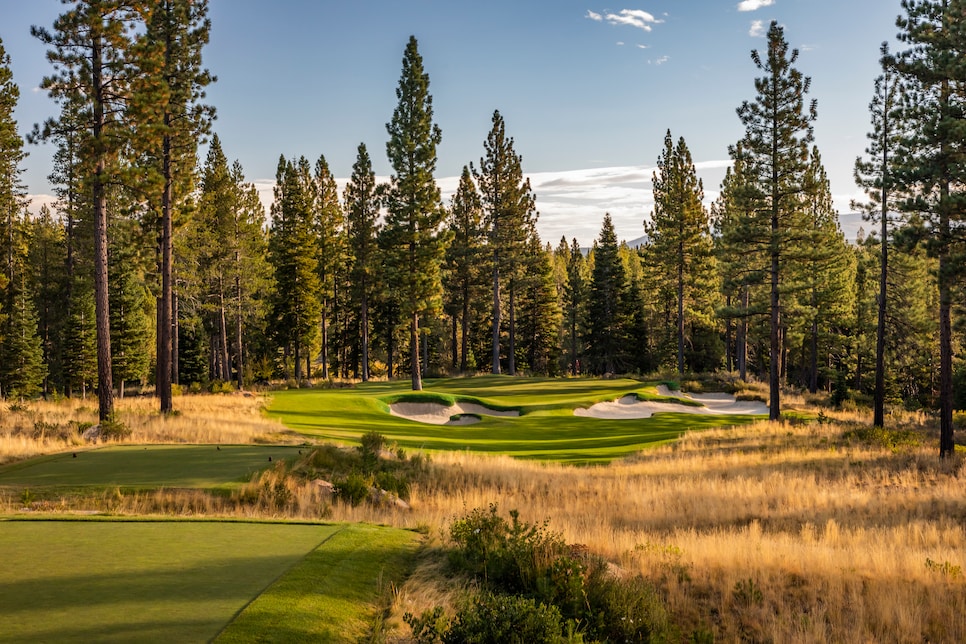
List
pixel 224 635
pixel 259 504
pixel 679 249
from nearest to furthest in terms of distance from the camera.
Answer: pixel 224 635 → pixel 259 504 → pixel 679 249

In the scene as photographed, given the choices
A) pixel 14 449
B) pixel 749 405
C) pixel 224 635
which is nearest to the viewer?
pixel 224 635

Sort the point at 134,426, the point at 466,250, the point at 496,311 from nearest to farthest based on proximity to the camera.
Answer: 1. the point at 134,426
2. the point at 496,311
3. the point at 466,250

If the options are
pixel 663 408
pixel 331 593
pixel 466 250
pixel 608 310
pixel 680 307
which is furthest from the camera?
pixel 608 310

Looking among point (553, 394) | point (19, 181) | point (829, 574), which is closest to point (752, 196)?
point (553, 394)

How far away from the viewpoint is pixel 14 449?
48.6 ft

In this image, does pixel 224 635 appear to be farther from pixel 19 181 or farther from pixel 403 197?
pixel 19 181

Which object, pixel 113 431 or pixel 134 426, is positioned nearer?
pixel 113 431

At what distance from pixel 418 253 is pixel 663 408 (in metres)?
19.4

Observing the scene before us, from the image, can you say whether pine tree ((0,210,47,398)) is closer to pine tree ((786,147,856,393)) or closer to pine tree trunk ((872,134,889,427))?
pine tree trunk ((872,134,889,427))

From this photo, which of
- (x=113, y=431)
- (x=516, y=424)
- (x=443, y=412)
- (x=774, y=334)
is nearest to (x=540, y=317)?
(x=443, y=412)

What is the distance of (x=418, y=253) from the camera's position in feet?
144

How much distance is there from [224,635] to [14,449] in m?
13.6

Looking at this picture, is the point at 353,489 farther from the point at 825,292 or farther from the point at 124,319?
the point at 825,292

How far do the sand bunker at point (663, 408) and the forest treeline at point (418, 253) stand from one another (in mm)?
2969
